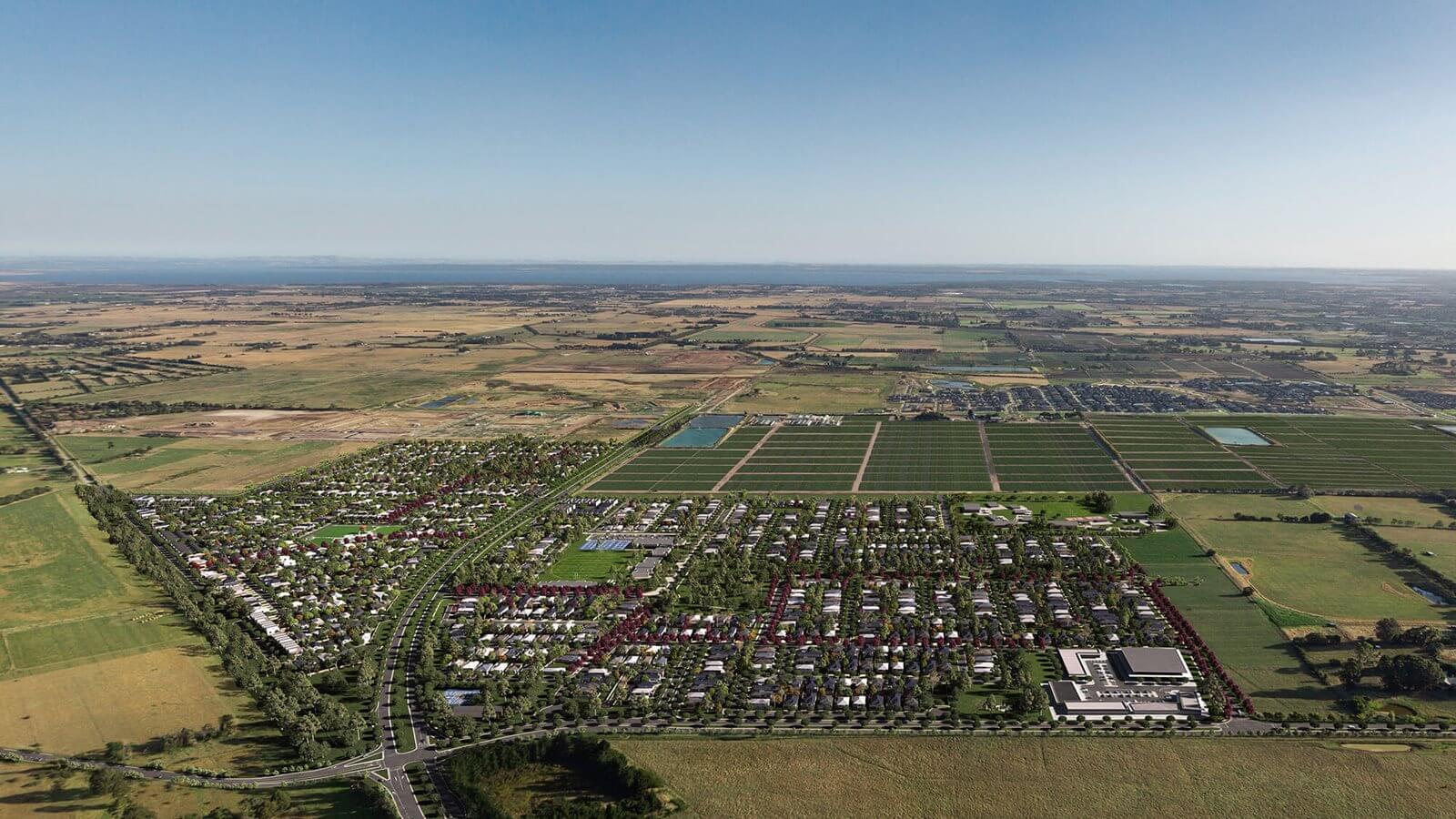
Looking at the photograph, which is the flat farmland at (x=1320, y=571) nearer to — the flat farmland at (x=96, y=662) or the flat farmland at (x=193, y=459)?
the flat farmland at (x=96, y=662)

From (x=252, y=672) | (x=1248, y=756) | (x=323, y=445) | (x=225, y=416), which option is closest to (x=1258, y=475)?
(x=1248, y=756)

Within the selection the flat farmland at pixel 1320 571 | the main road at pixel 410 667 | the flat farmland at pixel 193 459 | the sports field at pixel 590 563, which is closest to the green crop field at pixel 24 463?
the flat farmland at pixel 193 459

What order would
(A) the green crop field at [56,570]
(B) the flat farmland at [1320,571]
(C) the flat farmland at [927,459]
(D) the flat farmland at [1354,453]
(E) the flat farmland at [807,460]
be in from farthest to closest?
(E) the flat farmland at [807,460] < (C) the flat farmland at [927,459] < (D) the flat farmland at [1354,453] < (A) the green crop field at [56,570] < (B) the flat farmland at [1320,571]

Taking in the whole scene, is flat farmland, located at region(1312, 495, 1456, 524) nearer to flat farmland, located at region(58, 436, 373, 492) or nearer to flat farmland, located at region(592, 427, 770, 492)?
flat farmland, located at region(592, 427, 770, 492)

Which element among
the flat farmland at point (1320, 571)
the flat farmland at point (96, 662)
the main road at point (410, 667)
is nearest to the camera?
the main road at point (410, 667)

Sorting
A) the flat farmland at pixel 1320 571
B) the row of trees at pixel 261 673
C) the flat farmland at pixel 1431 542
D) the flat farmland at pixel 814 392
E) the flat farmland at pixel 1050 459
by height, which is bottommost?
the row of trees at pixel 261 673

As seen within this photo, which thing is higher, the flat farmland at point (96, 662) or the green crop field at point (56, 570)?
the green crop field at point (56, 570)
